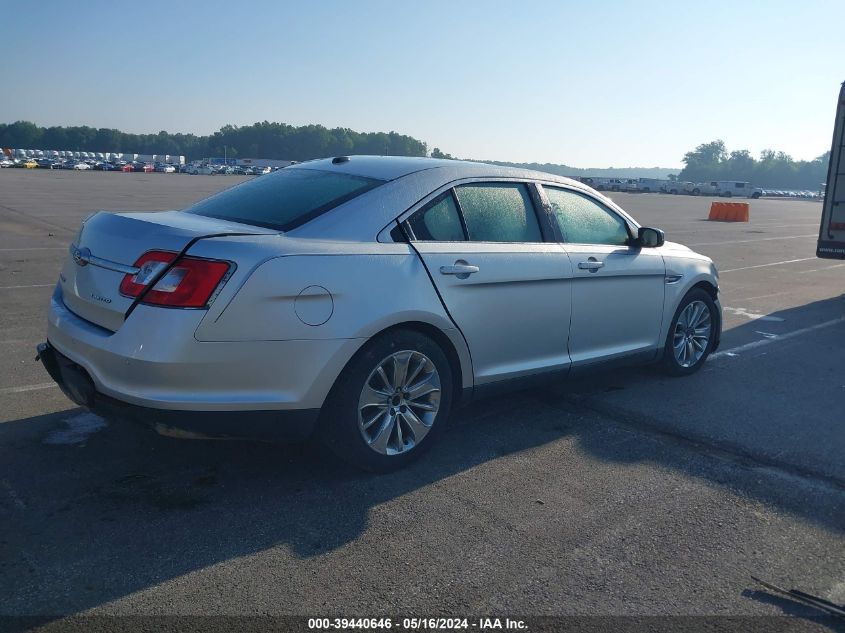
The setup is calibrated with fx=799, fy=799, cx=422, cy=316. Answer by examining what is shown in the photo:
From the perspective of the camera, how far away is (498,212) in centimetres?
488

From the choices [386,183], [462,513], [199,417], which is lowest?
[462,513]

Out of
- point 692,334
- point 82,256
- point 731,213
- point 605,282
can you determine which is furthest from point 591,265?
point 731,213

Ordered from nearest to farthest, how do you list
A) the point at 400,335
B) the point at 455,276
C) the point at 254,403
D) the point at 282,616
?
the point at 282,616
the point at 254,403
the point at 400,335
the point at 455,276

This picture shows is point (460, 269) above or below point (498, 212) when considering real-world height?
below

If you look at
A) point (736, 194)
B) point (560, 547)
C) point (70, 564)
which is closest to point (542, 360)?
point (560, 547)

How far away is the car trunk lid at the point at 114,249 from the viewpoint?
374 centimetres

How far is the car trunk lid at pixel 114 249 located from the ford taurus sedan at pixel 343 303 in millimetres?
11

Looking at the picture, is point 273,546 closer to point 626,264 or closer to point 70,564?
point 70,564

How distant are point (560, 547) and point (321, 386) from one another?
1323 mm

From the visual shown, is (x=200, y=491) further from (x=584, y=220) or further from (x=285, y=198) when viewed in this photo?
(x=584, y=220)

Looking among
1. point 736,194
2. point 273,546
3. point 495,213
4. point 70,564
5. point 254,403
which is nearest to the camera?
point 70,564

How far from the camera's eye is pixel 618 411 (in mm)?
5469

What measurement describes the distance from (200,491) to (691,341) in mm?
4209

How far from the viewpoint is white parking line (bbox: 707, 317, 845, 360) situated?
7.40m
